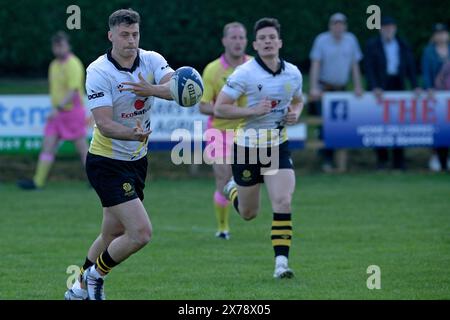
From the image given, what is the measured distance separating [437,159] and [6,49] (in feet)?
27.9

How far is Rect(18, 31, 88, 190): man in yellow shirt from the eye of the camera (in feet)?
52.6

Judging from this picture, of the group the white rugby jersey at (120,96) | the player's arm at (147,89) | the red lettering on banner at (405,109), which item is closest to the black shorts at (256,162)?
the white rugby jersey at (120,96)

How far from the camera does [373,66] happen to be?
58.1 ft

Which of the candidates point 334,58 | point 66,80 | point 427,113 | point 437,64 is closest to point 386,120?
point 427,113

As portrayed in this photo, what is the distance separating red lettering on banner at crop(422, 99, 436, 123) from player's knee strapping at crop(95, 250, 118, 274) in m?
10.4

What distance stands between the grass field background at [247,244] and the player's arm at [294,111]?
1.36 m

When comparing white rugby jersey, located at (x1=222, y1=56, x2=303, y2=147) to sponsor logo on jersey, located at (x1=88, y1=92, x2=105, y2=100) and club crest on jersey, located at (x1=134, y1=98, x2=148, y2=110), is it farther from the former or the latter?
sponsor logo on jersey, located at (x1=88, y1=92, x2=105, y2=100)

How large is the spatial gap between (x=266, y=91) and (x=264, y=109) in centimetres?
29

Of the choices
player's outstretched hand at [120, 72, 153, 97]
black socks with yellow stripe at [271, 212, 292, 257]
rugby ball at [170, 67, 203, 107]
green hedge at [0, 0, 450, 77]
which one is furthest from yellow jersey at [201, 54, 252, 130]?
green hedge at [0, 0, 450, 77]

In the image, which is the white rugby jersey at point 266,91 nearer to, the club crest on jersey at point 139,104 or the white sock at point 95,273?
the club crest on jersey at point 139,104

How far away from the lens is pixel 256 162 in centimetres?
970

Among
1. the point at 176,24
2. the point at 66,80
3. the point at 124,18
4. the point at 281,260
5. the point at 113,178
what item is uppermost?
the point at 176,24

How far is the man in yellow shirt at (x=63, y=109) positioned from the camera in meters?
16.0

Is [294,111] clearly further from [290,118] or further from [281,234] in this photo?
[281,234]
